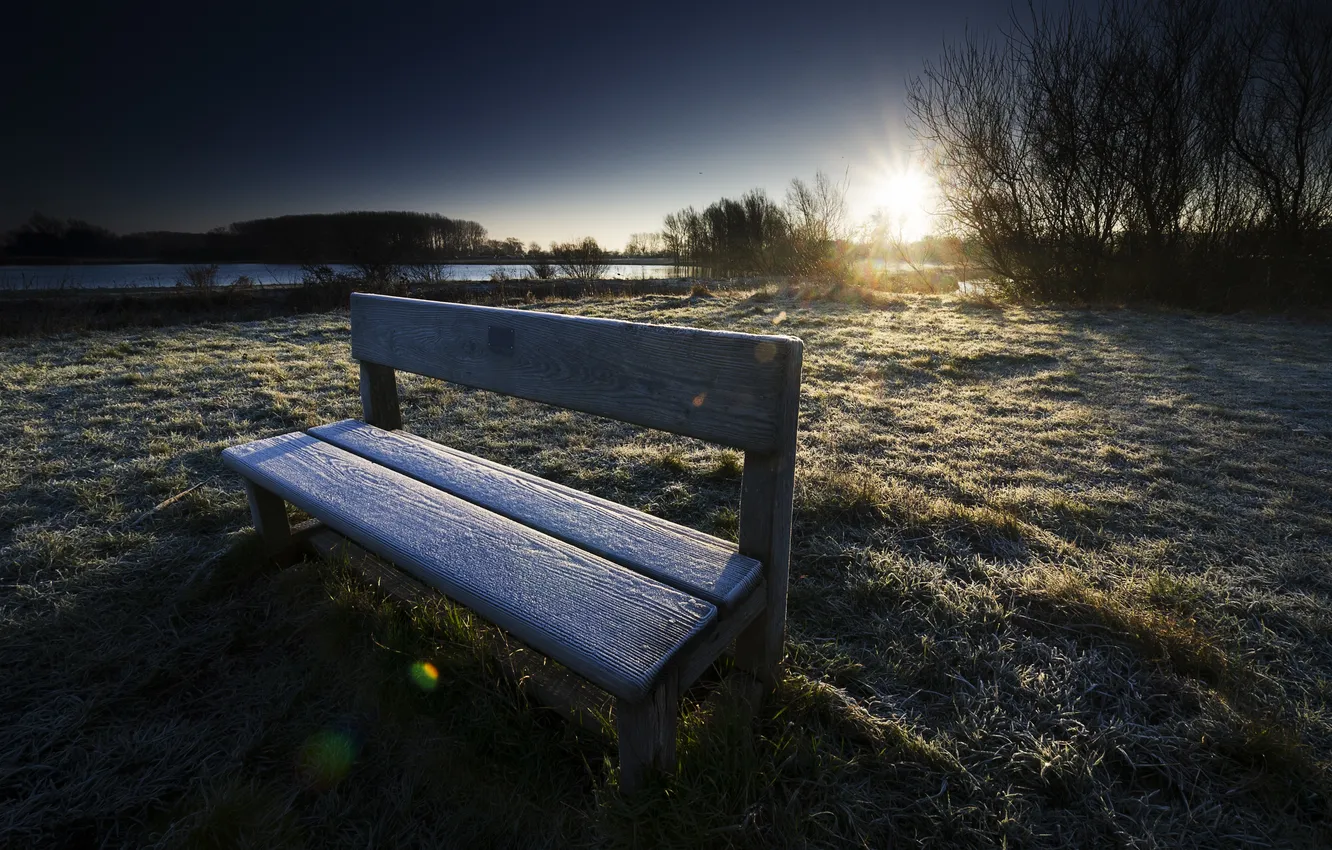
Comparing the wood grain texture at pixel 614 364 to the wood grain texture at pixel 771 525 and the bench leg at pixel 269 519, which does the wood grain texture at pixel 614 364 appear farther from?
the bench leg at pixel 269 519

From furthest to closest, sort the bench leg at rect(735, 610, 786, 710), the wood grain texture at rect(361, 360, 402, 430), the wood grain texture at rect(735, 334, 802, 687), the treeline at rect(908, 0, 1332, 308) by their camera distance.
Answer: the treeline at rect(908, 0, 1332, 308) < the wood grain texture at rect(361, 360, 402, 430) < the bench leg at rect(735, 610, 786, 710) < the wood grain texture at rect(735, 334, 802, 687)

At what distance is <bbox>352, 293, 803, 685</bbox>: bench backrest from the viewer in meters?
1.40

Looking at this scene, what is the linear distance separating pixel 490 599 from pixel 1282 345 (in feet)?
35.9

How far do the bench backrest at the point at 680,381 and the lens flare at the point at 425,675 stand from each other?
90 cm

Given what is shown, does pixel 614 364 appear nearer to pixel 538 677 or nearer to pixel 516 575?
pixel 516 575

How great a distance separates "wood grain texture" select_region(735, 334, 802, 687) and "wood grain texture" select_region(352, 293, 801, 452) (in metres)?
0.04

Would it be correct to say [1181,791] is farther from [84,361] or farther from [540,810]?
[84,361]

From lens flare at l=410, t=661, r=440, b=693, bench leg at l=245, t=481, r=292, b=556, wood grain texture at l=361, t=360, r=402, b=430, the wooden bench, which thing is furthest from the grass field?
wood grain texture at l=361, t=360, r=402, b=430

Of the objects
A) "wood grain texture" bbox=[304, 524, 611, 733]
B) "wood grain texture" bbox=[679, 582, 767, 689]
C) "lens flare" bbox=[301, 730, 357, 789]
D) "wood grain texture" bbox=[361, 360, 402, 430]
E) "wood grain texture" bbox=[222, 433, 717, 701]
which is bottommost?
"lens flare" bbox=[301, 730, 357, 789]

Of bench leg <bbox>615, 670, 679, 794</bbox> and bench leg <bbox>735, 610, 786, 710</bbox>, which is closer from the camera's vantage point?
bench leg <bbox>615, 670, 679, 794</bbox>

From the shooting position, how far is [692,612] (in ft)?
4.32

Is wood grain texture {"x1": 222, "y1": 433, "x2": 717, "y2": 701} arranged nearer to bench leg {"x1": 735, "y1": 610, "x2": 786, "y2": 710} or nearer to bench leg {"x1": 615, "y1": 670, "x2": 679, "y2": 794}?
bench leg {"x1": 615, "y1": 670, "x2": 679, "y2": 794}

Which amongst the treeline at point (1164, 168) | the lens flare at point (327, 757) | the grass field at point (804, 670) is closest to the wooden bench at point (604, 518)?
the grass field at point (804, 670)

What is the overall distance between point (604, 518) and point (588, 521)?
2.0 inches
